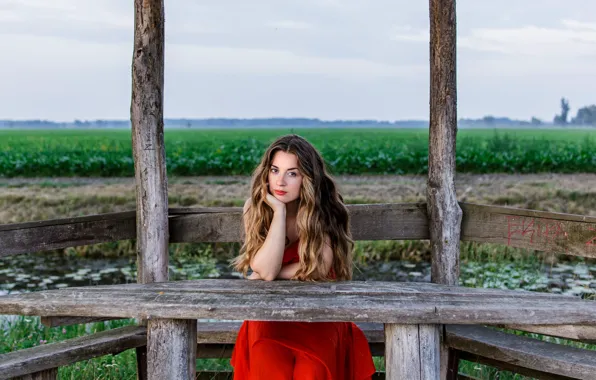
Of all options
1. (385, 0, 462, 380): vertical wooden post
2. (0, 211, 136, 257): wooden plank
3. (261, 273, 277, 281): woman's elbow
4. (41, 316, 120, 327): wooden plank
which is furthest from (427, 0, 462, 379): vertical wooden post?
(41, 316, 120, 327): wooden plank

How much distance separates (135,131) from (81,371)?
159cm

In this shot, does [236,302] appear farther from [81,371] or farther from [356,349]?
[81,371]

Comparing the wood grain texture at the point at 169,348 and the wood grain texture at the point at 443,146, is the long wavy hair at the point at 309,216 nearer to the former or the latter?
the wood grain texture at the point at 169,348

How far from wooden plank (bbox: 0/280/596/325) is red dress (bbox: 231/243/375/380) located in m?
0.18

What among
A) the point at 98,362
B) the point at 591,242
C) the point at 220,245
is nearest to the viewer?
the point at 591,242

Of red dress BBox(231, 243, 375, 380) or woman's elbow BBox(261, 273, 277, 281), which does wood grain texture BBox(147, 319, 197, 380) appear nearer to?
red dress BBox(231, 243, 375, 380)

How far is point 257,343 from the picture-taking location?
3.00 meters

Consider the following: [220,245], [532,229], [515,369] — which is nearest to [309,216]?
[532,229]

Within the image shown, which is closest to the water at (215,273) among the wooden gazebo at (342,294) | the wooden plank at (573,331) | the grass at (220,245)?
the grass at (220,245)

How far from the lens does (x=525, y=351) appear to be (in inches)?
133

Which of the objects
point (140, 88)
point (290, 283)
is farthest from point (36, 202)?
point (290, 283)

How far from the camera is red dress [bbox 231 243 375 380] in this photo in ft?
9.69

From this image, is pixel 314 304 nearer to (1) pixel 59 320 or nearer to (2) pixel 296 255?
(2) pixel 296 255

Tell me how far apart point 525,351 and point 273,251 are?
47.8 inches
